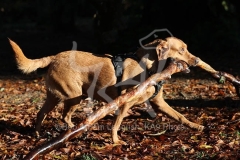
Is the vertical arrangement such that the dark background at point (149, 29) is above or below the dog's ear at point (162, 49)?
above

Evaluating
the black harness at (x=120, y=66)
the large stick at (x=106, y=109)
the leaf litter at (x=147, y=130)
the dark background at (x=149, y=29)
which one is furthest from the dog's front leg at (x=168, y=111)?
the dark background at (x=149, y=29)

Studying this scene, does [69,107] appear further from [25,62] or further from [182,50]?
[182,50]

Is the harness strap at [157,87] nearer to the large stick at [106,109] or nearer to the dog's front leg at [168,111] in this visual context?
the large stick at [106,109]

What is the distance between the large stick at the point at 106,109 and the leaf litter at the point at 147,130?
640 mm

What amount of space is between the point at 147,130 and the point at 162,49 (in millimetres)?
1436

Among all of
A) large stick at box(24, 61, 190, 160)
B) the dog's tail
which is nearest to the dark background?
large stick at box(24, 61, 190, 160)

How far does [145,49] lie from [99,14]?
8.09m

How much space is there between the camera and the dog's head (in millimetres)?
7121

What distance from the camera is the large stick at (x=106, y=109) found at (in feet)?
17.7

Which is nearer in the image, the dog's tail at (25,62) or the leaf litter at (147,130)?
the leaf litter at (147,130)

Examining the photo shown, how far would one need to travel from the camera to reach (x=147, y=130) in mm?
7586

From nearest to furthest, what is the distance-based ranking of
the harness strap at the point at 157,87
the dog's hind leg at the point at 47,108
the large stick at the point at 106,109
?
the large stick at the point at 106,109, the harness strap at the point at 157,87, the dog's hind leg at the point at 47,108

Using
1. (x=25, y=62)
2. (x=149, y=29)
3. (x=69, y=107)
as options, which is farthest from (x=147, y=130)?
(x=149, y=29)

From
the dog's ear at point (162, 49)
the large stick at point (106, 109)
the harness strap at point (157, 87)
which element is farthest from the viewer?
the dog's ear at point (162, 49)
